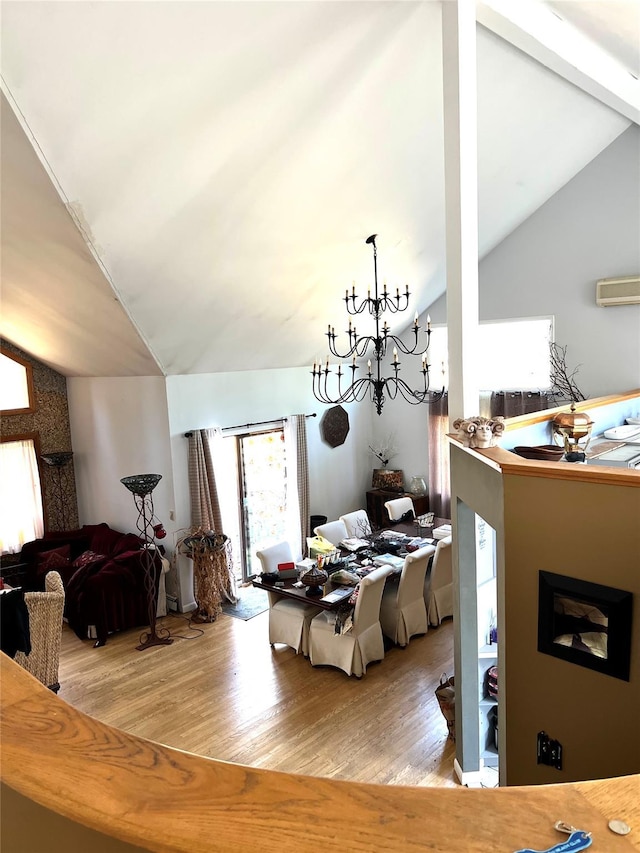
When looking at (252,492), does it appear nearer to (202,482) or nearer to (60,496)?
(202,482)

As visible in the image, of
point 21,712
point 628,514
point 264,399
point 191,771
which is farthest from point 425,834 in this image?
point 264,399

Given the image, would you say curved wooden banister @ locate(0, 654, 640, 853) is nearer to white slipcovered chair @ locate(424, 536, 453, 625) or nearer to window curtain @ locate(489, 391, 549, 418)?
white slipcovered chair @ locate(424, 536, 453, 625)

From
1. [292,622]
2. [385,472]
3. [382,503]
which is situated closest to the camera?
[292,622]

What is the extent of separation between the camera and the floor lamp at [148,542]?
21.0ft

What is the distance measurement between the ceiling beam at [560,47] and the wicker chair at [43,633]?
540 centimetres

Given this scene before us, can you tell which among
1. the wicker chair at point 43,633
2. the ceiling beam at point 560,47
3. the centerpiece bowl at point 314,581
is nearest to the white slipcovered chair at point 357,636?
the centerpiece bowl at point 314,581

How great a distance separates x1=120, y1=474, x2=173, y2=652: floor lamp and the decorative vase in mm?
3825

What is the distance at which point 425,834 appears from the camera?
2.31 ft

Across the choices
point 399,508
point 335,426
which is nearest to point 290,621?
point 399,508

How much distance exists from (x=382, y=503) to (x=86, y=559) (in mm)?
4185

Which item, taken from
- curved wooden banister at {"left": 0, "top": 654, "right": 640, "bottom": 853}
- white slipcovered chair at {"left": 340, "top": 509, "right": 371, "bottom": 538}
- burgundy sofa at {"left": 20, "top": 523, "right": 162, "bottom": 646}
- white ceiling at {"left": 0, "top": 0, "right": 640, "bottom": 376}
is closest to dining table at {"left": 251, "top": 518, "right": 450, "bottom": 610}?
white slipcovered chair at {"left": 340, "top": 509, "right": 371, "bottom": 538}

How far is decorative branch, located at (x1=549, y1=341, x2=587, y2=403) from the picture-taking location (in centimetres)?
753

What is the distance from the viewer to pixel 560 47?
457 cm

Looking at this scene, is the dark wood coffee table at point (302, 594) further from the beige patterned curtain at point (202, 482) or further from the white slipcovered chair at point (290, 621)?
the beige patterned curtain at point (202, 482)
